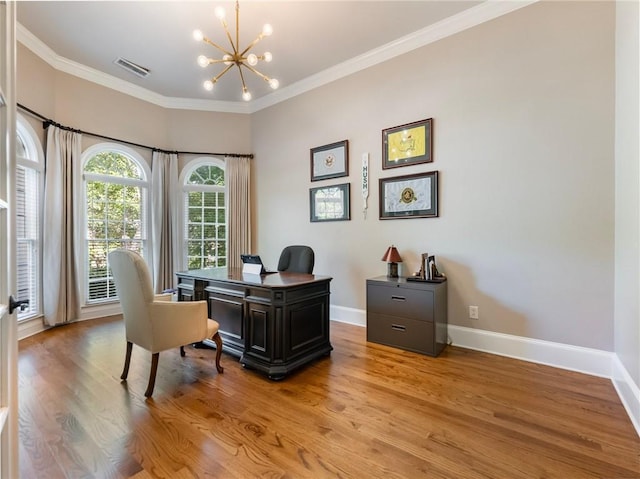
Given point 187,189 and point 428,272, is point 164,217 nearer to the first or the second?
point 187,189

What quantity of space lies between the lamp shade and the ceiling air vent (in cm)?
398

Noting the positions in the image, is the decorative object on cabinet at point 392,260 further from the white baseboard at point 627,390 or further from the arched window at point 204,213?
the arched window at point 204,213

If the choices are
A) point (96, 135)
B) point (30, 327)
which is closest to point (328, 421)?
point (30, 327)

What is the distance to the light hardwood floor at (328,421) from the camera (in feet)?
4.91

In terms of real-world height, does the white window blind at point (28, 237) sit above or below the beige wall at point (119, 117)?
below

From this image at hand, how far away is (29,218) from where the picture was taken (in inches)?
139

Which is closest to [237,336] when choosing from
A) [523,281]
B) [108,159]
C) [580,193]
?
[523,281]

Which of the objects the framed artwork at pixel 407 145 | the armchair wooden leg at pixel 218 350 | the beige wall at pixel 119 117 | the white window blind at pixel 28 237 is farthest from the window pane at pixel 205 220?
the framed artwork at pixel 407 145

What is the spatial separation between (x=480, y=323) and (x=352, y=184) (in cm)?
214

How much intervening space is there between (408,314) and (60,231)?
4246mm

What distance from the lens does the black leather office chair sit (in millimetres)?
3356

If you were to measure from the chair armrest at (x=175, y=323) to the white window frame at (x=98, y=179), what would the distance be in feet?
8.79

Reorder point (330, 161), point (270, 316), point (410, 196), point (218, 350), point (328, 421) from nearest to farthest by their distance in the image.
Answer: point (328, 421)
point (270, 316)
point (218, 350)
point (410, 196)
point (330, 161)

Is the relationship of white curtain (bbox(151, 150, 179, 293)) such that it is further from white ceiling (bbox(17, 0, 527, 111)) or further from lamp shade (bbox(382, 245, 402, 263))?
lamp shade (bbox(382, 245, 402, 263))
